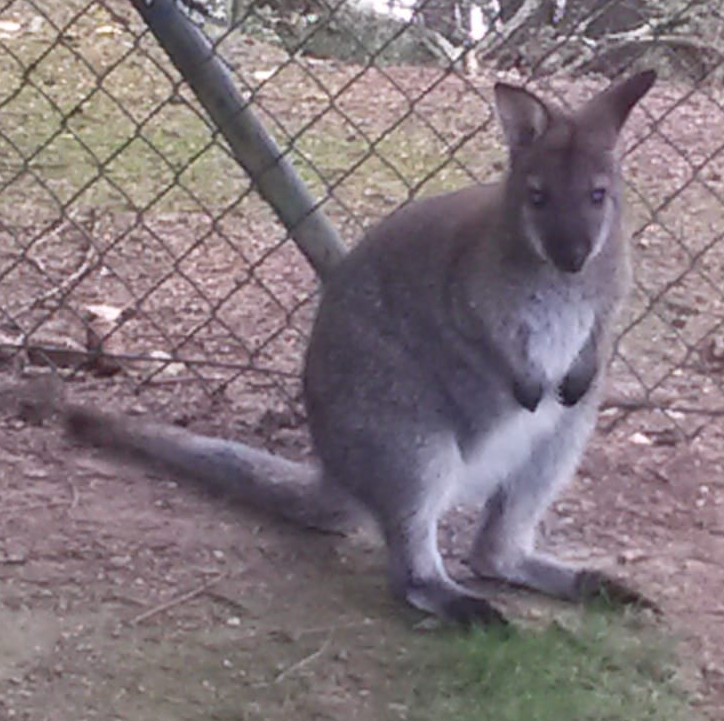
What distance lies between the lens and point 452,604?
8.23 feet

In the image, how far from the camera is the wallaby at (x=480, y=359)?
2.49 metres

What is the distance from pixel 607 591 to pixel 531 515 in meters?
0.20

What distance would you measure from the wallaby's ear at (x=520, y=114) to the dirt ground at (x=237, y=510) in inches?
22.9

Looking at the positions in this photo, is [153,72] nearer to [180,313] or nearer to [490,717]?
[180,313]

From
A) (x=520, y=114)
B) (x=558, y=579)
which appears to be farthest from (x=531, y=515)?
(x=520, y=114)

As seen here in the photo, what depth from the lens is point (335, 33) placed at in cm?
498

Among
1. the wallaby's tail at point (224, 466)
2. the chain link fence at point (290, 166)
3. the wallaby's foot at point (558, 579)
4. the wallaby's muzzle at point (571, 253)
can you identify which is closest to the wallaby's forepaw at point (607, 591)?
the wallaby's foot at point (558, 579)

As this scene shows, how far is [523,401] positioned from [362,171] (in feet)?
5.96

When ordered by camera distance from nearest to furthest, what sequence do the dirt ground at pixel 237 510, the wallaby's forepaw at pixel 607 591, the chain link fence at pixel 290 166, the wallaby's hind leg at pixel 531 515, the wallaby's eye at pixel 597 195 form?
1. the dirt ground at pixel 237 510
2. the wallaby's eye at pixel 597 195
3. the wallaby's forepaw at pixel 607 591
4. the wallaby's hind leg at pixel 531 515
5. the chain link fence at pixel 290 166

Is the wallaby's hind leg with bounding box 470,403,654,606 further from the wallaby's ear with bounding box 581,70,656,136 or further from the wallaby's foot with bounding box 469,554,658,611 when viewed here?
the wallaby's ear with bounding box 581,70,656,136

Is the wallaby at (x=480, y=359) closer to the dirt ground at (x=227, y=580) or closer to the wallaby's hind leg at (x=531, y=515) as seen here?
the wallaby's hind leg at (x=531, y=515)

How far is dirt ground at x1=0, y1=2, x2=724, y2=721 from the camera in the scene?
2348 mm

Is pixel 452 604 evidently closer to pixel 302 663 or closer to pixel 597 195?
pixel 302 663

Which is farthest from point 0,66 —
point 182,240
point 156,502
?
point 156,502
